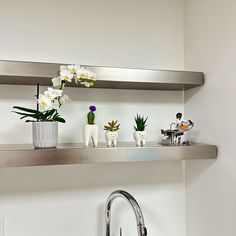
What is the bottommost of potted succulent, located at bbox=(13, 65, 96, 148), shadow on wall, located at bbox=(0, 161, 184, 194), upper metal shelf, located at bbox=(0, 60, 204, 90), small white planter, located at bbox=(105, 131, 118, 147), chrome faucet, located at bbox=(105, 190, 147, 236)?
chrome faucet, located at bbox=(105, 190, 147, 236)

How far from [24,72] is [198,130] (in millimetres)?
839

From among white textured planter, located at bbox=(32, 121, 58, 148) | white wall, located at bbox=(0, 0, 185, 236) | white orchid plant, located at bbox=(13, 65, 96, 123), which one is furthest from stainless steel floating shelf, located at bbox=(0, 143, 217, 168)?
white wall, located at bbox=(0, 0, 185, 236)

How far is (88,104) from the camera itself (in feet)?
4.46

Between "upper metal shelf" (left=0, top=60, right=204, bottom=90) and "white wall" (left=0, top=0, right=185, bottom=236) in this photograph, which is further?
"white wall" (left=0, top=0, right=185, bottom=236)

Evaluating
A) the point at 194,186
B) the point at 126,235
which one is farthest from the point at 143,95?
the point at 126,235

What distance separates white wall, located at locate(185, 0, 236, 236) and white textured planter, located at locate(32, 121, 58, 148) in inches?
27.5

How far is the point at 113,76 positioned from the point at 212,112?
471 millimetres

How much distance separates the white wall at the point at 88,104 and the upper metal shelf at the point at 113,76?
108mm

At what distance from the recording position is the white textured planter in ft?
3.47

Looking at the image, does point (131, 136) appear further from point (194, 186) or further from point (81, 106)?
point (194, 186)

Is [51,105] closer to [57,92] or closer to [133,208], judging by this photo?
[57,92]

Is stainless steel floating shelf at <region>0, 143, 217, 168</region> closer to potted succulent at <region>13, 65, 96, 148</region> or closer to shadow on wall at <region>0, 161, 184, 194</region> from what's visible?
potted succulent at <region>13, 65, 96, 148</region>

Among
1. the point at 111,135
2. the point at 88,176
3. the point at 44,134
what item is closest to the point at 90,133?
the point at 111,135

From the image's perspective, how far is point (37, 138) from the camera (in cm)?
106
